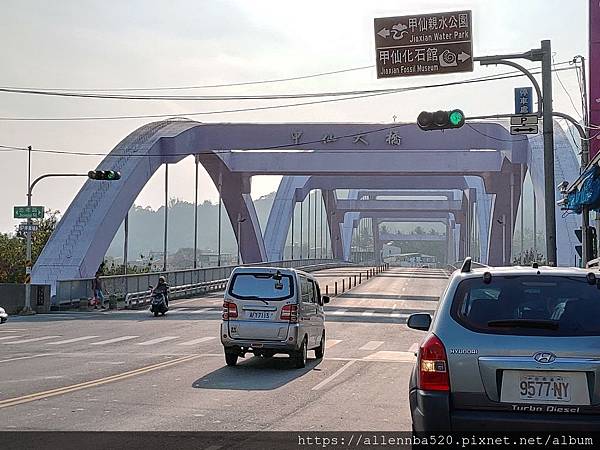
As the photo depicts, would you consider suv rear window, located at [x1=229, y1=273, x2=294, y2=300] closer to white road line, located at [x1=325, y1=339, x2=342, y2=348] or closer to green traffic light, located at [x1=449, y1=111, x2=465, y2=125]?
white road line, located at [x1=325, y1=339, x2=342, y2=348]

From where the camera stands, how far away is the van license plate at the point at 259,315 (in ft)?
54.3

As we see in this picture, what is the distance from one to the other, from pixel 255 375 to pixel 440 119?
8.32 m

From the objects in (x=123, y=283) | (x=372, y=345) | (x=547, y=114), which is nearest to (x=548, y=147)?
(x=547, y=114)

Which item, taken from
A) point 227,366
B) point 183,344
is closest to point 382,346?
point 183,344

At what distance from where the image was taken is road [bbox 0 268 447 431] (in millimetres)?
10203

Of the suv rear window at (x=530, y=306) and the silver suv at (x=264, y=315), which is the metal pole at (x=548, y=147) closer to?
the silver suv at (x=264, y=315)

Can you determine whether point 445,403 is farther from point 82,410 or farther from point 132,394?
point 132,394

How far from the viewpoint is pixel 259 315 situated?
54.4ft

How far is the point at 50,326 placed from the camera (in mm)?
28234

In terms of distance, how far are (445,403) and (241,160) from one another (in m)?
54.9

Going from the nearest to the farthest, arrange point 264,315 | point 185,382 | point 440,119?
point 185,382 < point 264,315 < point 440,119

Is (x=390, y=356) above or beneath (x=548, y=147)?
beneath

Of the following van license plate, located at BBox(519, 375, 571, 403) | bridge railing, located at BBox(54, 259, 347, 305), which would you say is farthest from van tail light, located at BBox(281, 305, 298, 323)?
bridge railing, located at BBox(54, 259, 347, 305)

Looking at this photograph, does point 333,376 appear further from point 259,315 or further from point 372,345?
point 372,345
